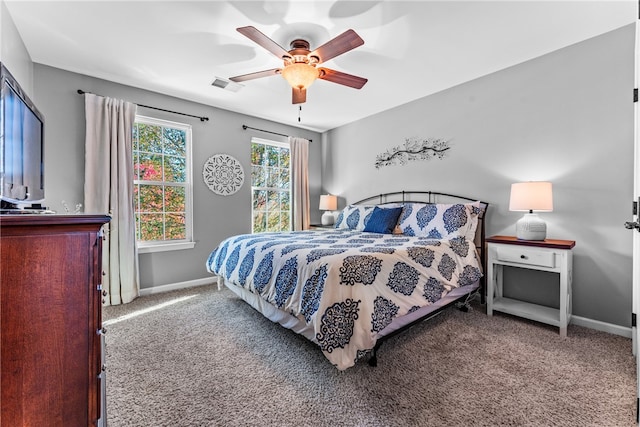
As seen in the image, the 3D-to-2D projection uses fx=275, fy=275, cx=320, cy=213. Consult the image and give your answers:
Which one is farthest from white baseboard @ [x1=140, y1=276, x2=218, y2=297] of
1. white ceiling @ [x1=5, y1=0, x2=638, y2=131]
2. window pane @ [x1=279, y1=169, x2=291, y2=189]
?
white ceiling @ [x1=5, y1=0, x2=638, y2=131]

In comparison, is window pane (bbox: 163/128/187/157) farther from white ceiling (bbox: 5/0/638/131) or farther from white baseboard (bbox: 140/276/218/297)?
white baseboard (bbox: 140/276/218/297)

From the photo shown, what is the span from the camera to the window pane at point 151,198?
3535 mm

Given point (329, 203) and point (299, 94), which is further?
point (329, 203)

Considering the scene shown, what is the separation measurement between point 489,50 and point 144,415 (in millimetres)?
3824

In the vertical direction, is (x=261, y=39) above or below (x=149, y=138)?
above

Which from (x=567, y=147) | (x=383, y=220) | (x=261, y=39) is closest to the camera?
(x=261, y=39)

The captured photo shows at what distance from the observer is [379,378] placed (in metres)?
1.74

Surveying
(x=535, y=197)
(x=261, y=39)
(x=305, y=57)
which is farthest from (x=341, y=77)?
(x=535, y=197)

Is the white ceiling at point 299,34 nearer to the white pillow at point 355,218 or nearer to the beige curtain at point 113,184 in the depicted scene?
the beige curtain at point 113,184

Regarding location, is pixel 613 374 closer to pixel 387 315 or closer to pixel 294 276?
pixel 387 315

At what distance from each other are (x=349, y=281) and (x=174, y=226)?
298 centimetres

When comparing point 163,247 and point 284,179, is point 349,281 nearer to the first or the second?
point 163,247

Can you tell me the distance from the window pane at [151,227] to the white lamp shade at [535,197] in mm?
4097

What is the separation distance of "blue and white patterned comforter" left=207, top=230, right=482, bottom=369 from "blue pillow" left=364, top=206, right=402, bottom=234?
80 cm
